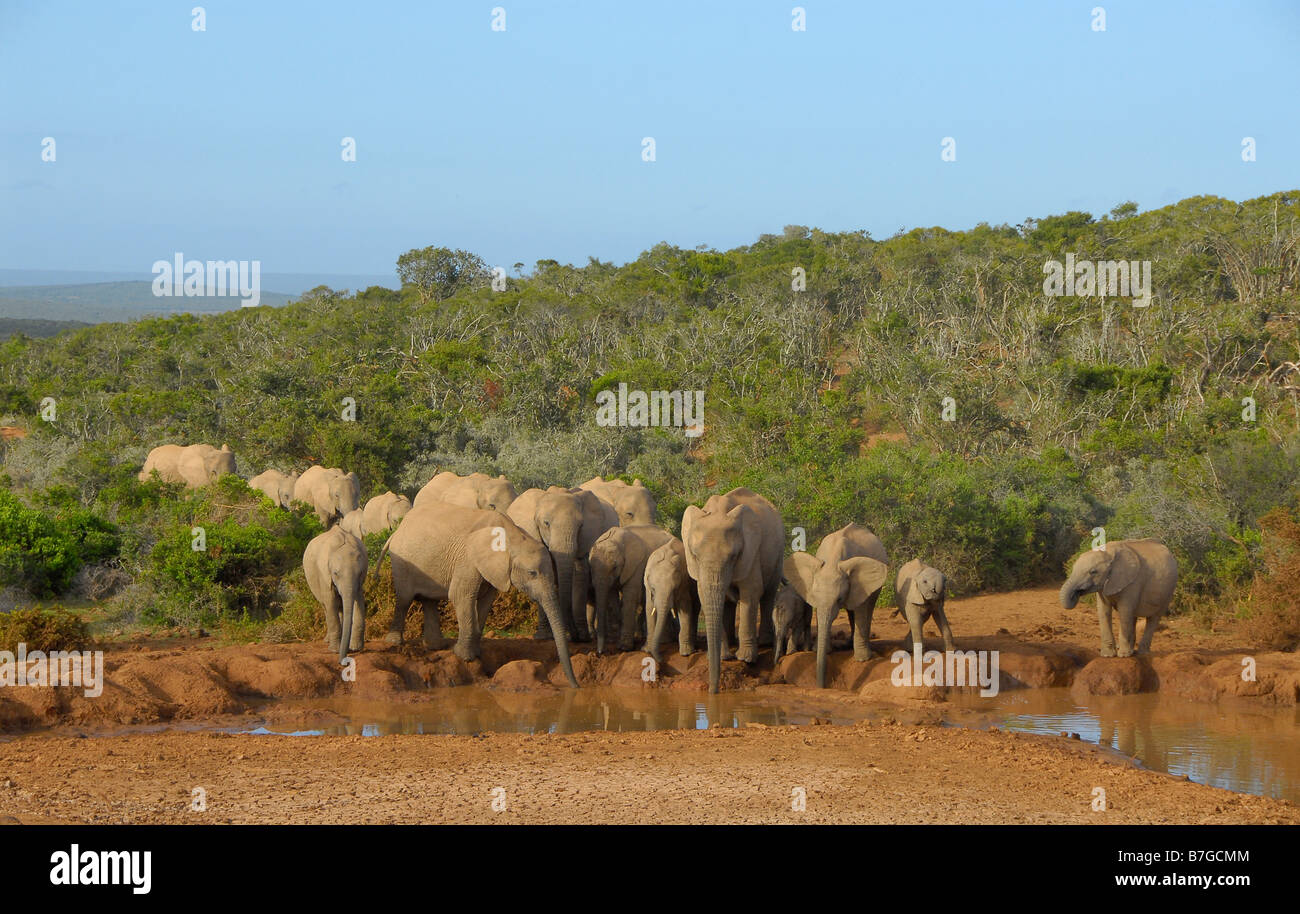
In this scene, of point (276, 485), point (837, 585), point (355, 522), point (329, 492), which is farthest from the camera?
point (276, 485)

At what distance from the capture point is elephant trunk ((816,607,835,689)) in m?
11.3

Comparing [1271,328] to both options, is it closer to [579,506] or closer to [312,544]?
[579,506]

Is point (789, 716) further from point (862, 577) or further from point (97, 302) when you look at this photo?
point (97, 302)

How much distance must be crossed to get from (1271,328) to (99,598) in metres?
24.0

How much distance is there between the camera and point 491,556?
38.5 feet

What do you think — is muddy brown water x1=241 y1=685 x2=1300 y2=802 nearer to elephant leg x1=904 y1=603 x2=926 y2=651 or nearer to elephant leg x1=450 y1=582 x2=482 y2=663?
elephant leg x1=450 y1=582 x2=482 y2=663

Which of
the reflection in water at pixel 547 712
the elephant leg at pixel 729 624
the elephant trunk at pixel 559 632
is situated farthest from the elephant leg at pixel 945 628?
the elephant trunk at pixel 559 632

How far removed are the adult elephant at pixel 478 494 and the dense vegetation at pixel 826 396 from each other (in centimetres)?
184

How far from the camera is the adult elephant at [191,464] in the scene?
72.5ft

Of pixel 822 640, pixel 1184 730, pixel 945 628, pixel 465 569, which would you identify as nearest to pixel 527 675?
pixel 465 569

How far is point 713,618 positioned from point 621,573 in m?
1.62

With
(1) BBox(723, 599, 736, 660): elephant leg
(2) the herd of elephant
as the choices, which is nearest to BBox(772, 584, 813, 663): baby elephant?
(2) the herd of elephant

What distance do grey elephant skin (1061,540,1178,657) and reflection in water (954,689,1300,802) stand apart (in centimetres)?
93

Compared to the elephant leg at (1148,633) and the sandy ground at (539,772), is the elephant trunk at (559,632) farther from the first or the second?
the elephant leg at (1148,633)
